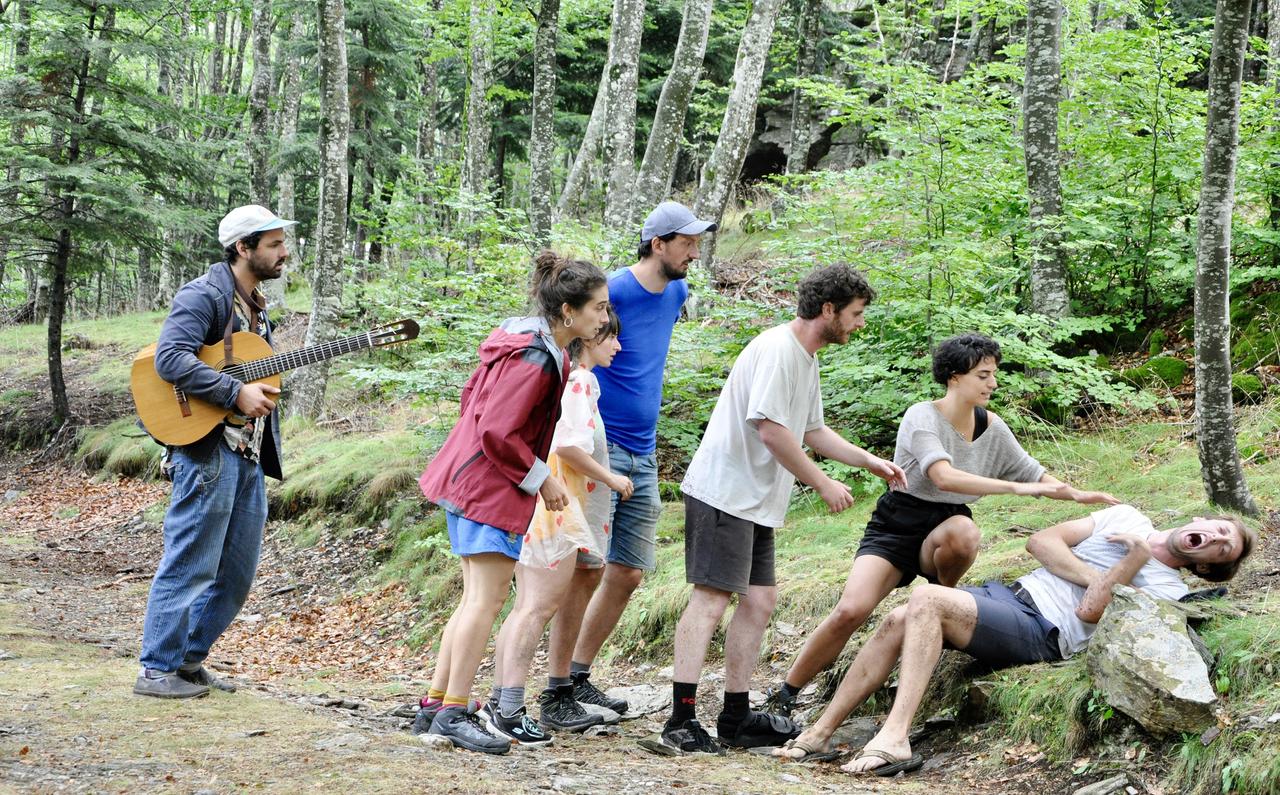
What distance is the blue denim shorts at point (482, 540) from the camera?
13.2 ft

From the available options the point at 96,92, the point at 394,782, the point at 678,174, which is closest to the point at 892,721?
the point at 394,782

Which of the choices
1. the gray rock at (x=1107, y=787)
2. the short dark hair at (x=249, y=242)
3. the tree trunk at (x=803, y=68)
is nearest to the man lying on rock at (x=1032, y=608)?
the gray rock at (x=1107, y=787)

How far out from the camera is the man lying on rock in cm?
427

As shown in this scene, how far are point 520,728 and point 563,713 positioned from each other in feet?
1.75

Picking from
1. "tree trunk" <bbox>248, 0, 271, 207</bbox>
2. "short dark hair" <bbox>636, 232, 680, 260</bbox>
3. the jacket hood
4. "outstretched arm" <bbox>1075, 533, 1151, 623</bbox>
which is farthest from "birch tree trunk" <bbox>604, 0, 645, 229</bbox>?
"tree trunk" <bbox>248, 0, 271, 207</bbox>

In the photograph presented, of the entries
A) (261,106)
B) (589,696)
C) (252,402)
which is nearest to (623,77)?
(252,402)

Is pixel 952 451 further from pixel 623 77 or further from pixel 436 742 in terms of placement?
pixel 623 77

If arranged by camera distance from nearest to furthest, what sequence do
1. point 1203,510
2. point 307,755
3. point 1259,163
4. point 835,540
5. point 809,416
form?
point 307,755 → point 809,416 → point 1203,510 → point 835,540 → point 1259,163

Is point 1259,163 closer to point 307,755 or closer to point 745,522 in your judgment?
point 745,522

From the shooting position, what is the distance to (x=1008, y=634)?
4492 millimetres

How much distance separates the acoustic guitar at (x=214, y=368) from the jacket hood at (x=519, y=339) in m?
0.89

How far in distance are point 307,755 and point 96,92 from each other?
52.5 feet

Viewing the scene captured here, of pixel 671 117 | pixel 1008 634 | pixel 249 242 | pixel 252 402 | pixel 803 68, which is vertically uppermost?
pixel 803 68

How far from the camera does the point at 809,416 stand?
462 cm
